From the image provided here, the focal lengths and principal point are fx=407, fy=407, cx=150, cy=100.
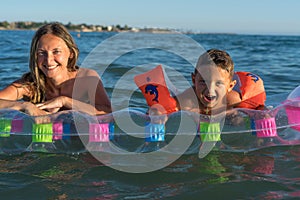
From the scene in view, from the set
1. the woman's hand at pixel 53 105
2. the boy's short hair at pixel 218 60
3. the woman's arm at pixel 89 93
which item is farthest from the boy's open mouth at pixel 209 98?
the woman's hand at pixel 53 105

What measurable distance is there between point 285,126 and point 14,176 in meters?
2.30

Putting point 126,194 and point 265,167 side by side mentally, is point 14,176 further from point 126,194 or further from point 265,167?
point 265,167

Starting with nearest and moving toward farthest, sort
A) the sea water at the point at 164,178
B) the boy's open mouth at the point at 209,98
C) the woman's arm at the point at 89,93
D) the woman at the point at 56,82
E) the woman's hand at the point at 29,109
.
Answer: the sea water at the point at 164,178 < the woman's hand at the point at 29,109 < the boy's open mouth at the point at 209,98 < the woman at the point at 56,82 < the woman's arm at the point at 89,93

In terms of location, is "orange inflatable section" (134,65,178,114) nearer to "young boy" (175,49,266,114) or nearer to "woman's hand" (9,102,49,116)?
"young boy" (175,49,266,114)

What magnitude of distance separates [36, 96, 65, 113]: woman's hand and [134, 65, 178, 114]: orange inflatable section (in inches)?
32.2

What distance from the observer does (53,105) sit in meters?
3.71

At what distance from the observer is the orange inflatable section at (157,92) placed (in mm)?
3838

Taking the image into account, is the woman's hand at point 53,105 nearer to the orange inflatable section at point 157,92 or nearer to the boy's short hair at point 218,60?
the orange inflatable section at point 157,92

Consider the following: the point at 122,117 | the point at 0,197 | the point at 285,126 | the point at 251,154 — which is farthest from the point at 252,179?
the point at 0,197

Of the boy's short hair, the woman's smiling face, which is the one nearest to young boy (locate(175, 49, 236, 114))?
the boy's short hair

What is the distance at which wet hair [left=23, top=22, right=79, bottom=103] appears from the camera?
12.8 feet

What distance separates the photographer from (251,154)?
137 inches

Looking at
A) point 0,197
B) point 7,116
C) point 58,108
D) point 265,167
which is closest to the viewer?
point 0,197

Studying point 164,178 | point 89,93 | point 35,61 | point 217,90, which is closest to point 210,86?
point 217,90
